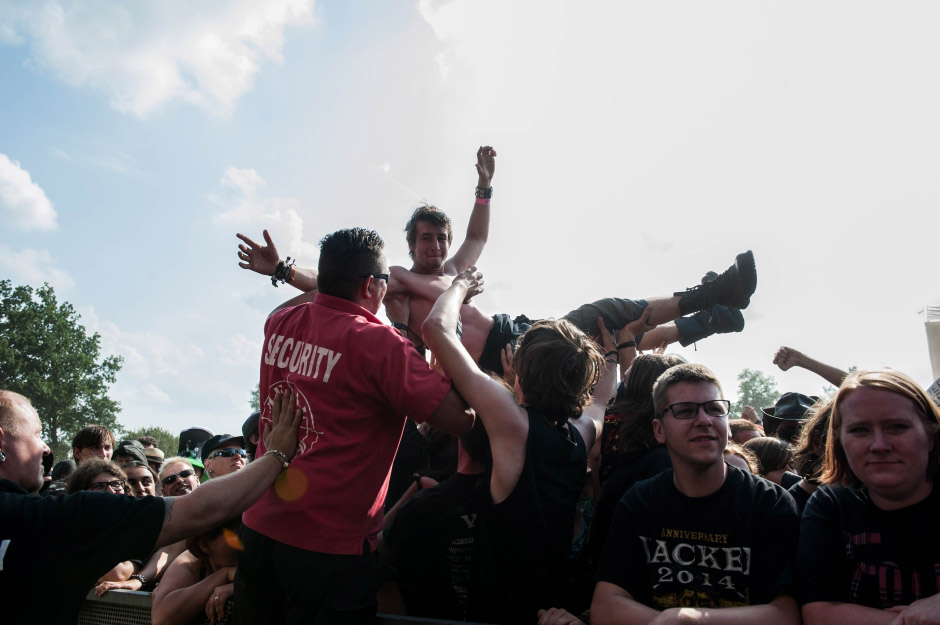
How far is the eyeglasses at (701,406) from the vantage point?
2.34 metres

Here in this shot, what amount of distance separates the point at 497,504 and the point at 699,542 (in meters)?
0.69

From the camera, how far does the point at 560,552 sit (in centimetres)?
237

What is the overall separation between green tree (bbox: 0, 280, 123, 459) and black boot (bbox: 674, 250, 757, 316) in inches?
2109

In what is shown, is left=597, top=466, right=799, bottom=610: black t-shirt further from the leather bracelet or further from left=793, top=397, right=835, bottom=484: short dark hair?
the leather bracelet

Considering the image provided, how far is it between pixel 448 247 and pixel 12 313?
56404mm

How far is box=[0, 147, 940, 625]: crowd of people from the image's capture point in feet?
6.19

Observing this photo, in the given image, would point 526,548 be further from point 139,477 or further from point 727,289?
point 139,477

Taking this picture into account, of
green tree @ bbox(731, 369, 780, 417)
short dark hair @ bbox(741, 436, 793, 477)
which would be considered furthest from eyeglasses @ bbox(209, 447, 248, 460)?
green tree @ bbox(731, 369, 780, 417)

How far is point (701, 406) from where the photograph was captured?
7.71 feet

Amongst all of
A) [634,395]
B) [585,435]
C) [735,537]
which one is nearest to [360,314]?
[585,435]

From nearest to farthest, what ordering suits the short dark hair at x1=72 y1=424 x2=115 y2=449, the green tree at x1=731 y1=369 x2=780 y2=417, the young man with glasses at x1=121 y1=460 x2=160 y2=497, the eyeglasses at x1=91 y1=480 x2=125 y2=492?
1. the eyeglasses at x1=91 y1=480 x2=125 y2=492
2. the young man with glasses at x1=121 y1=460 x2=160 y2=497
3. the short dark hair at x1=72 y1=424 x2=115 y2=449
4. the green tree at x1=731 y1=369 x2=780 y2=417

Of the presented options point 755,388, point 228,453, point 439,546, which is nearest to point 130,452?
point 228,453

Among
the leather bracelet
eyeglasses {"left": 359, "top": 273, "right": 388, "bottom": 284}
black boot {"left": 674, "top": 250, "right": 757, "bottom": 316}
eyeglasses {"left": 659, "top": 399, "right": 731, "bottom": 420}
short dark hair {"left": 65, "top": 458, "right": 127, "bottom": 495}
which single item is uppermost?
black boot {"left": 674, "top": 250, "right": 757, "bottom": 316}

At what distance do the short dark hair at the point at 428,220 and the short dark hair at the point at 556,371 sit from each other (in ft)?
6.22
